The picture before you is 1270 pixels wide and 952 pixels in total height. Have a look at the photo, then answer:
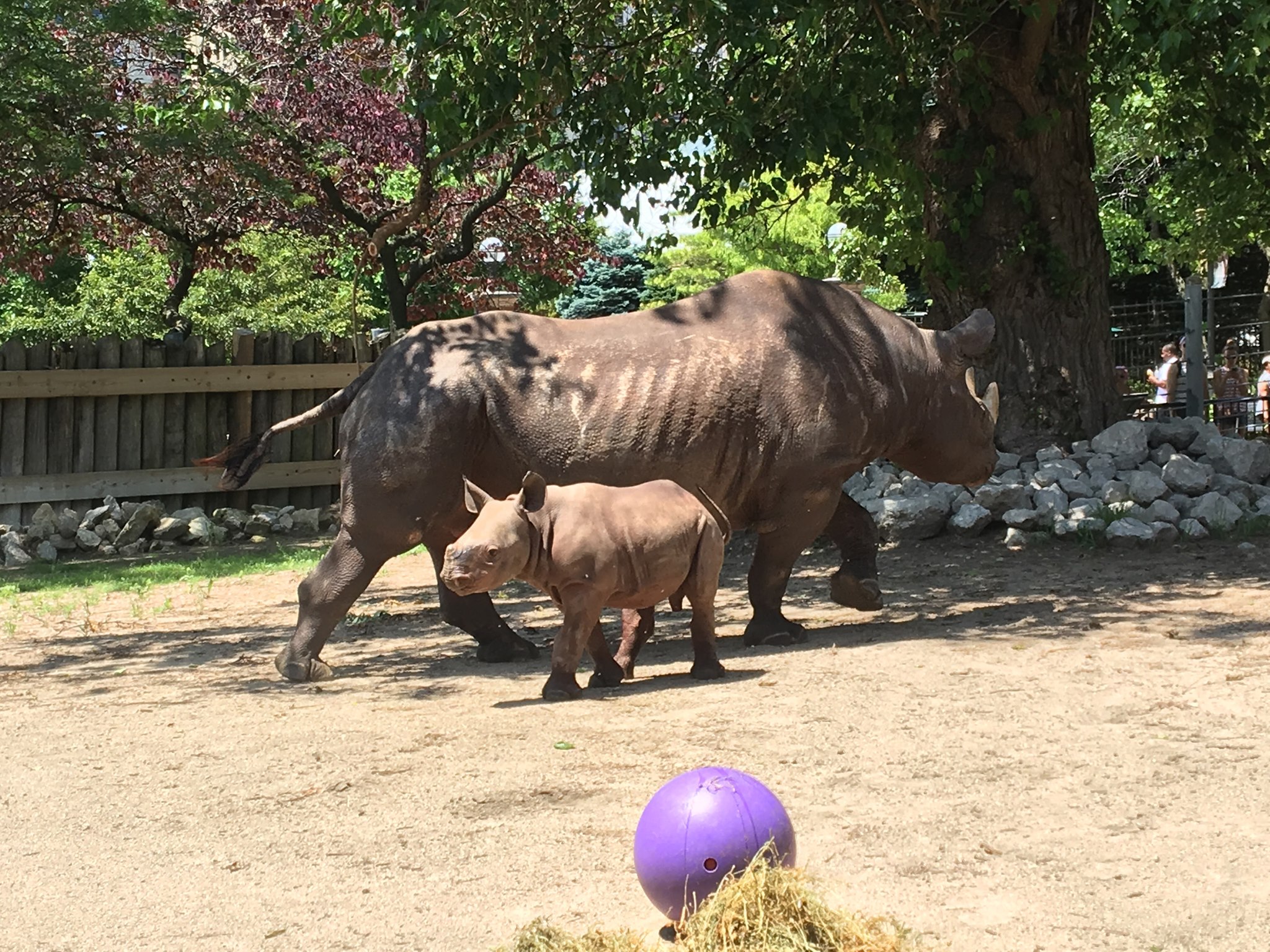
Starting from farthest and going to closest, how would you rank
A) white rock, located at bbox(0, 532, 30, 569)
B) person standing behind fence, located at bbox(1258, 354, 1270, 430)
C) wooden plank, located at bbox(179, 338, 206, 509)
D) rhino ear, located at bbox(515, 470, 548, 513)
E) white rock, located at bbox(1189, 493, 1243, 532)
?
person standing behind fence, located at bbox(1258, 354, 1270, 430)
wooden plank, located at bbox(179, 338, 206, 509)
white rock, located at bbox(0, 532, 30, 569)
white rock, located at bbox(1189, 493, 1243, 532)
rhino ear, located at bbox(515, 470, 548, 513)

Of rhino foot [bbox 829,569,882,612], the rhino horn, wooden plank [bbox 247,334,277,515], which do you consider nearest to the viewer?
rhino foot [bbox 829,569,882,612]

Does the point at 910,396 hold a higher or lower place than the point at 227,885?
higher

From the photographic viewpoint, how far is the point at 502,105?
10719mm

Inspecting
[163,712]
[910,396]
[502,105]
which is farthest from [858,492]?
[163,712]

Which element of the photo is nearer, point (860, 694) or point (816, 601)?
point (860, 694)

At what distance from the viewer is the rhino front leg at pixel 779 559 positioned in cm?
861

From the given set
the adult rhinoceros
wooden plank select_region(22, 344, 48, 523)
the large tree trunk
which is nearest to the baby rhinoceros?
the adult rhinoceros

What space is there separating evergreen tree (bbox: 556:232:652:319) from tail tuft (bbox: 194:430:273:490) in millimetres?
29874

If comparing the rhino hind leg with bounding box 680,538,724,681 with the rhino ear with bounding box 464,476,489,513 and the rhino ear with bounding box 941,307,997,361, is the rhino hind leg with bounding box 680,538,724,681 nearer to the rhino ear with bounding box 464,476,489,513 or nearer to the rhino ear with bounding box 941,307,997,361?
the rhino ear with bounding box 464,476,489,513

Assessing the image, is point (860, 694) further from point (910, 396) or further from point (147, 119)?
point (147, 119)

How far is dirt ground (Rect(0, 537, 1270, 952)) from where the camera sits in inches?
170

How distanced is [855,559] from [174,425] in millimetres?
8945

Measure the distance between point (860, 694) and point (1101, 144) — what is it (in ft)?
74.3

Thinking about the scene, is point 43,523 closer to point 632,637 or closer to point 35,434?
point 35,434
